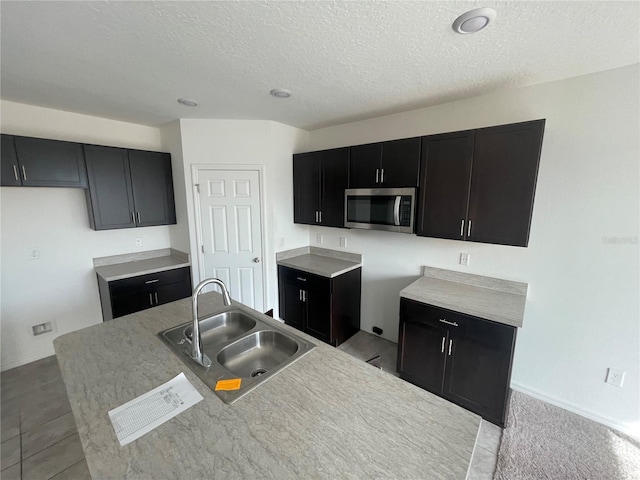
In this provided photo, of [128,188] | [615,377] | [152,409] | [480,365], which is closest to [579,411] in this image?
[615,377]

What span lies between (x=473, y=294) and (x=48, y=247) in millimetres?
4041

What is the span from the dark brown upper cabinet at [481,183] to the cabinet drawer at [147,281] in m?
2.63

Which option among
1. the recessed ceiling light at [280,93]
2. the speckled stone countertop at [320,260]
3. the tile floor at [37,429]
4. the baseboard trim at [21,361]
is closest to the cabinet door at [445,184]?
the speckled stone countertop at [320,260]

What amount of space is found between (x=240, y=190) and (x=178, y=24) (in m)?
1.79

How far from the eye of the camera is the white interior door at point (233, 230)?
2953 mm

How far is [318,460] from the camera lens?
806 millimetres

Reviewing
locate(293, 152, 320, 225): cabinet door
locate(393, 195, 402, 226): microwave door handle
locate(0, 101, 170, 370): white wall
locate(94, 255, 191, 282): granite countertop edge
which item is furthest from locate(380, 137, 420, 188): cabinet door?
locate(0, 101, 170, 370): white wall

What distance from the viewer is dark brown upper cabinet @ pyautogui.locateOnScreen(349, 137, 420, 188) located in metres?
2.24

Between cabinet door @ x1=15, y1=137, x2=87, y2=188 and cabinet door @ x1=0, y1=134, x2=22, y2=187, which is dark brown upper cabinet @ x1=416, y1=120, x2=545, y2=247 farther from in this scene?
cabinet door @ x1=0, y1=134, x2=22, y2=187

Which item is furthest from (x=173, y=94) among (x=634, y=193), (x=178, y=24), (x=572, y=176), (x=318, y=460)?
(x=634, y=193)

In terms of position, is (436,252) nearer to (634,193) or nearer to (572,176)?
(572,176)

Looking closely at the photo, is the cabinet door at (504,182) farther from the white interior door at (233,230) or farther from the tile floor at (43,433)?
the white interior door at (233,230)

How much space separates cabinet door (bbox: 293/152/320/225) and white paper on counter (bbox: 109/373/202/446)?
7.23 ft

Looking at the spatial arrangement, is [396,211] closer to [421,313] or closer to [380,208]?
[380,208]
